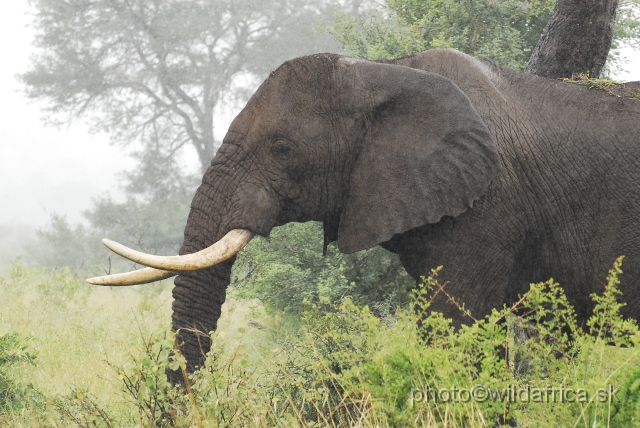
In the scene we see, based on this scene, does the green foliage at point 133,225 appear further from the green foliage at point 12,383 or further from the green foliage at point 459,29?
the green foliage at point 12,383

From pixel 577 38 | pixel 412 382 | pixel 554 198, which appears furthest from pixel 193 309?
pixel 577 38

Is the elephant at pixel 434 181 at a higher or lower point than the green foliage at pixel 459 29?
lower

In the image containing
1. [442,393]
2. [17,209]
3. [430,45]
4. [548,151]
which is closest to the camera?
[442,393]

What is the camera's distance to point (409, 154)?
472 centimetres

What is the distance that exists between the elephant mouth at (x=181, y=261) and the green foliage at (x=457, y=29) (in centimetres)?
468

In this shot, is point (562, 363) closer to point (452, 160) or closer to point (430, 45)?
point (452, 160)

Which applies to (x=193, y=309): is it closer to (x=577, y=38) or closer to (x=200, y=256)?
(x=200, y=256)

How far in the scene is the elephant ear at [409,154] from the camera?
4652mm

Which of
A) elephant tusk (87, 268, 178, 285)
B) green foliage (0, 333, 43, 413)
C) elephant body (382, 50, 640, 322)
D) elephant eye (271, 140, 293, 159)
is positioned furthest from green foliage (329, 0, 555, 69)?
green foliage (0, 333, 43, 413)

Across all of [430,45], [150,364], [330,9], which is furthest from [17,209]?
[150,364]

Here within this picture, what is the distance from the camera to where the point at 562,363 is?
3.88m

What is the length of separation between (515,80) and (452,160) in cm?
80

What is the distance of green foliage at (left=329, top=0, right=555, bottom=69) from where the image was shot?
898 cm

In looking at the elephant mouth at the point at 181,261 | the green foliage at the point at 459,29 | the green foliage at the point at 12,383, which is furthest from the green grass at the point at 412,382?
the green foliage at the point at 459,29
